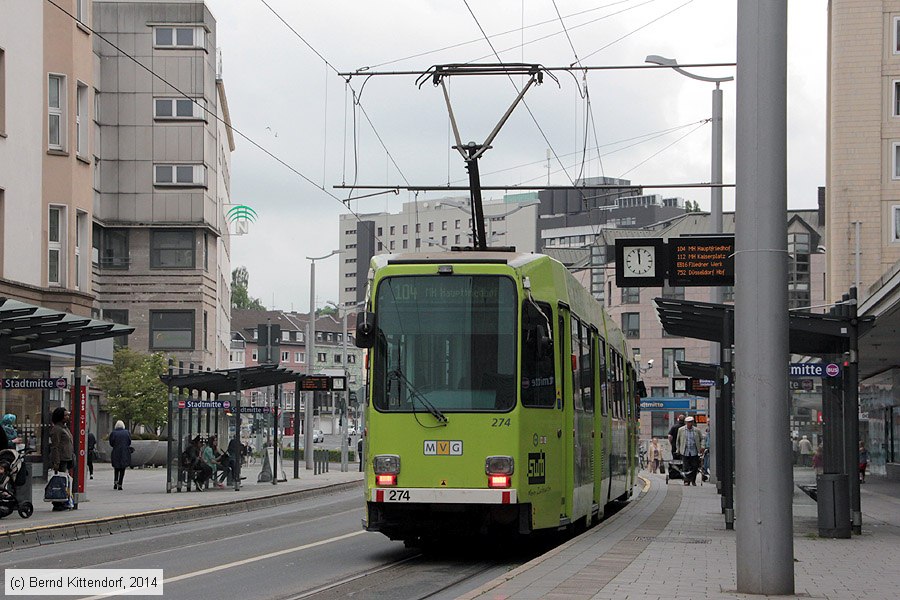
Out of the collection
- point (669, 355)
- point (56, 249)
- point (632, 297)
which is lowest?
point (669, 355)

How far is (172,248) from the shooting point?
230 feet

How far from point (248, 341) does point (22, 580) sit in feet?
490

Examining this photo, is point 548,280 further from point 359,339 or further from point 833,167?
point 833,167

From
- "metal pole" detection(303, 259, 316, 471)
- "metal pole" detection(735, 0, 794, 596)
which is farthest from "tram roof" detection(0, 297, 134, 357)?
"metal pole" detection(303, 259, 316, 471)

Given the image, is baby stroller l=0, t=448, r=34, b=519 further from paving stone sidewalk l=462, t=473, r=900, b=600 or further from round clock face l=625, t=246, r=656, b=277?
round clock face l=625, t=246, r=656, b=277

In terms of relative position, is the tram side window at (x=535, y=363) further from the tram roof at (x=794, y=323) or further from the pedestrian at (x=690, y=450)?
the pedestrian at (x=690, y=450)

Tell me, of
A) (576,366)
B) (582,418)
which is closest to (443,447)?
(576,366)

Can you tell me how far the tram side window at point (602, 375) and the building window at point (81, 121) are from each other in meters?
20.7

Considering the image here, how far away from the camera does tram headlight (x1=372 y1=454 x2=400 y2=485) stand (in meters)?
15.0

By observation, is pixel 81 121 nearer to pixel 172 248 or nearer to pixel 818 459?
pixel 818 459

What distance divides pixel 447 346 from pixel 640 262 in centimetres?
817

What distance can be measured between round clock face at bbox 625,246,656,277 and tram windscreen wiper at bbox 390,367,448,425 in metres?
8.26

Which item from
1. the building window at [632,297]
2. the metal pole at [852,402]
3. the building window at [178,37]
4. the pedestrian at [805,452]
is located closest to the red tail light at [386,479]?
the pedestrian at [805,452]

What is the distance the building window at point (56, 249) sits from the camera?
3591cm
